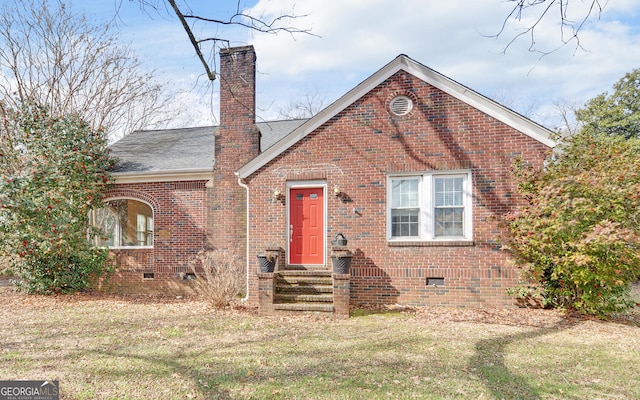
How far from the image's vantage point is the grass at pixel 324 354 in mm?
4227

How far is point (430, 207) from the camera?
28.8 feet

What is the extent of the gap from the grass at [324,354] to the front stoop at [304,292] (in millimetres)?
271

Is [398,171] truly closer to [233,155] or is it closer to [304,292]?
[304,292]

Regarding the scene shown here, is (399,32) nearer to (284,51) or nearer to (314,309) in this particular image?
(284,51)

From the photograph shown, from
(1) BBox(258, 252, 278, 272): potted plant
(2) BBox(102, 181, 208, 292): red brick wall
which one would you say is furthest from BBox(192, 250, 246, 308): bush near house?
(2) BBox(102, 181, 208, 292): red brick wall

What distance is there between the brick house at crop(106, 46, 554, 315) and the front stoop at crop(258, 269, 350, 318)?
0.02m

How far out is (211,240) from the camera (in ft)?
34.5

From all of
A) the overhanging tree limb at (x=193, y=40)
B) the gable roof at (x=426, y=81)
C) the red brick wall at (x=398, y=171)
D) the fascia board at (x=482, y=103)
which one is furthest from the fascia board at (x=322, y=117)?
the overhanging tree limb at (x=193, y=40)

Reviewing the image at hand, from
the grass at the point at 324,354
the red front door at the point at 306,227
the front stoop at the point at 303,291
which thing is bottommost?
A: the grass at the point at 324,354

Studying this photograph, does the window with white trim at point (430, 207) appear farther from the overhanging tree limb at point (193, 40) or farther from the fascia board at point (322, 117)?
the overhanging tree limb at point (193, 40)

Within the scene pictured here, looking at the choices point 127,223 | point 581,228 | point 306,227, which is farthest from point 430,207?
point 127,223

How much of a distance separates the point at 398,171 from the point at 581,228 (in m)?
3.77

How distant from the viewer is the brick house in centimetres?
850

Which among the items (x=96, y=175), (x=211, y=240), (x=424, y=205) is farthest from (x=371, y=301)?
(x=96, y=175)
